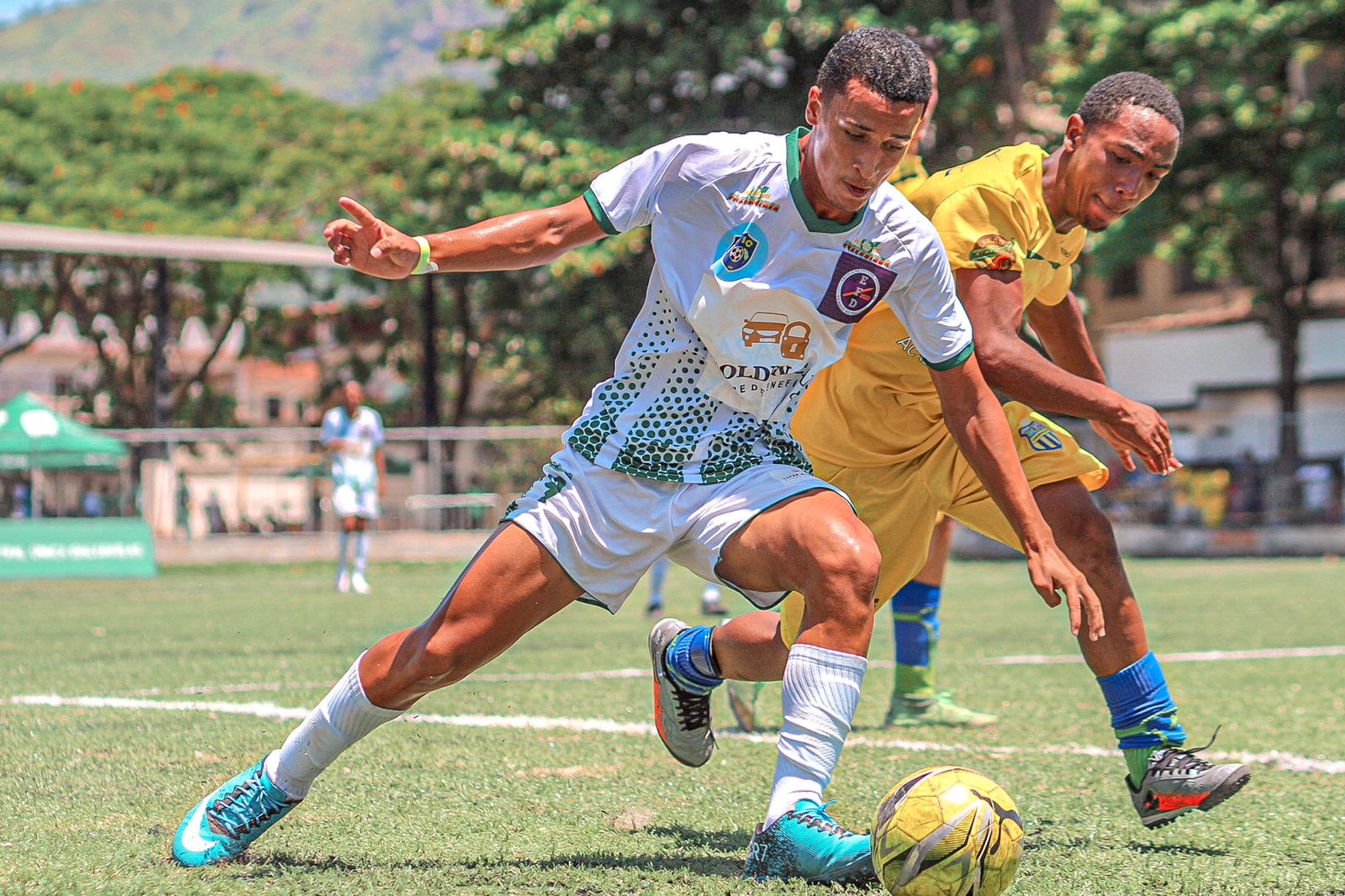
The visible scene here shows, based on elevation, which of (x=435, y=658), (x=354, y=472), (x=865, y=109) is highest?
(x=865, y=109)

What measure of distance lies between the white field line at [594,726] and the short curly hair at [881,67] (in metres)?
2.69

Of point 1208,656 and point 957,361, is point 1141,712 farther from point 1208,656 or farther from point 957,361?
point 1208,656

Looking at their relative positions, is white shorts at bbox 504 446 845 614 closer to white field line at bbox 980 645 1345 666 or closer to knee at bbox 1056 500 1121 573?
knee at bbox 1056 500 1121 573

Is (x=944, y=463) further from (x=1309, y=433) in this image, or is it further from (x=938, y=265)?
(x=1309, y=433)

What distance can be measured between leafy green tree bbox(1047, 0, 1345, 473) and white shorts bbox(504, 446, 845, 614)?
65.6 ft

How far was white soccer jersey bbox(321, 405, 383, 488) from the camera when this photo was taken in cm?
1658

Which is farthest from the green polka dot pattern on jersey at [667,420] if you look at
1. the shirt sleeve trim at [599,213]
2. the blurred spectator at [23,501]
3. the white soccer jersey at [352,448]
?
the blurred spectator at [23,501]

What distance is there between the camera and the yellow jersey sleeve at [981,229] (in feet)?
14.0

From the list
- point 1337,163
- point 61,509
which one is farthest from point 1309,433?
point 61,509

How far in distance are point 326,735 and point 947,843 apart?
4.77 ft

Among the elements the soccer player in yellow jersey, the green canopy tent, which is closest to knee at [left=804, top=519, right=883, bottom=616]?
the soccer player in yellow jersey

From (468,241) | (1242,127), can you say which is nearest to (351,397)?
(468,241)

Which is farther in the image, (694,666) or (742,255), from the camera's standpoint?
(694,666)

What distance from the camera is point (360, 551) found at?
1659 cm
